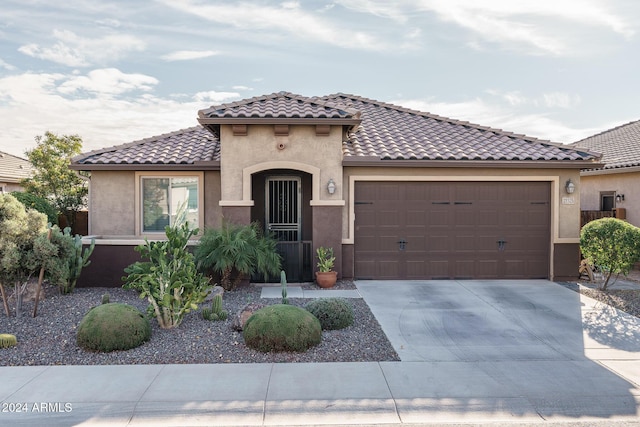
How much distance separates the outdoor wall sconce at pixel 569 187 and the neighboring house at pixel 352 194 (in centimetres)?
12

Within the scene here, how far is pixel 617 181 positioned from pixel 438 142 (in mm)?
7498

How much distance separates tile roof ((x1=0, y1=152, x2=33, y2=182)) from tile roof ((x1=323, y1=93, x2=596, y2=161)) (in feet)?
51.6

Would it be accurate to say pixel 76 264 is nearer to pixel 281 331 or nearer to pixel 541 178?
pixel 281 331

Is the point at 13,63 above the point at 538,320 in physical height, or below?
above

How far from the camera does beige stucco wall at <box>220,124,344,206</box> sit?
36.1ft

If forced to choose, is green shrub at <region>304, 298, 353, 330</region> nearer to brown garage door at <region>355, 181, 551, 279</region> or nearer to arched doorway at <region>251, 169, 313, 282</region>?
brown garage door at <region>355, 181, 551, 279</region>

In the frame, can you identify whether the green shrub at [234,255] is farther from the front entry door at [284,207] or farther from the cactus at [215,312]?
the front entry door at [284,207]

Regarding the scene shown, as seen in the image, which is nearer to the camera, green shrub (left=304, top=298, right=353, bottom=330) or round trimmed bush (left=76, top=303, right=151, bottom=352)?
round trimmed bush (left=76, top=303, right=151, bottom=352)

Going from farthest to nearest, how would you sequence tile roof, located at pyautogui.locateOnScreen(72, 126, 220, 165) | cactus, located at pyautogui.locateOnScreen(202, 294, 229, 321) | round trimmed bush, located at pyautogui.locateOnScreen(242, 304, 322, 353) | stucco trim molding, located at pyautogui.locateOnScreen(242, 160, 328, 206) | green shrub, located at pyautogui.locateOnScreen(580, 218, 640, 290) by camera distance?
tile roof, located at pyautogui.locateOnScreen(72, 126, 220, 165) → stucco trim molding, located at pyautogui.locateOnScreen(242, 160, 328, 206) → green shrub, located at pyautogui.locateOnScreen(580, 218, 640, 290) → cactus, located at pyautogui.locateOnScreen(202, 294, 229, 321) → round trimmed bush, located at pyautogui.locateOnScreen(242, 304, 322, 353)

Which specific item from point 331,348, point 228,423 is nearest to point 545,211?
point 331,348

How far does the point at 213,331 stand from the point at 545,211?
9.06 m

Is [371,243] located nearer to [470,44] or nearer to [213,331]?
[213,331]

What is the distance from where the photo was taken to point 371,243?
11703 millimetres

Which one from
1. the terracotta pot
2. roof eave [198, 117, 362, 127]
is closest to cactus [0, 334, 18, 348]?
roof eave [198, 117, 362, 127]
